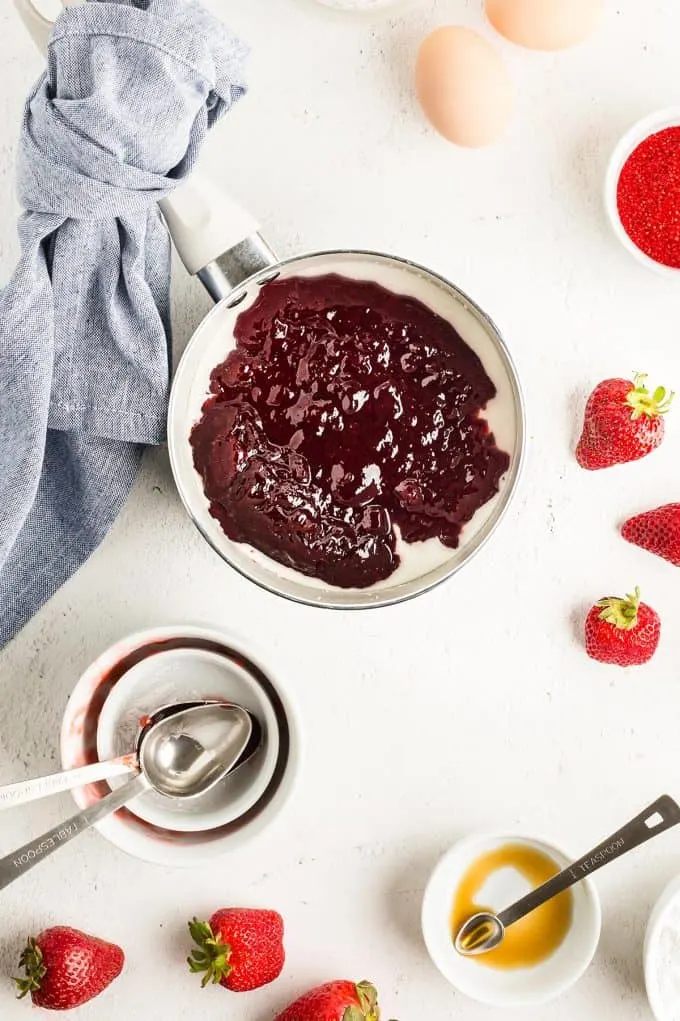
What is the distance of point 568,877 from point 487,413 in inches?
24.2

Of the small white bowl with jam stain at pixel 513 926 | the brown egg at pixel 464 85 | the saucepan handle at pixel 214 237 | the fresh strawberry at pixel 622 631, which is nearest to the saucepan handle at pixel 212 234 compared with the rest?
the saucepan handle at pixel 214 237

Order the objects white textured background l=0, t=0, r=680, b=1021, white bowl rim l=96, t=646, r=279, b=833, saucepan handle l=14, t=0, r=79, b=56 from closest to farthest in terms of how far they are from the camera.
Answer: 1. saucepan handle l=14, t=0, r=79, b=56
2. white bowl rim l=96, t=646, r=279, b=833
3. white textured background l=0, t=0, r=680, b=1021

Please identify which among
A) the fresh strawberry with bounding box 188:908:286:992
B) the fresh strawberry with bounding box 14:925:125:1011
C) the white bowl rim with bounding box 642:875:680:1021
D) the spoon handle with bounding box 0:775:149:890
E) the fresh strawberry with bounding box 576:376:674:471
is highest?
the fresh strawberry with bounding box 576:376:674:471

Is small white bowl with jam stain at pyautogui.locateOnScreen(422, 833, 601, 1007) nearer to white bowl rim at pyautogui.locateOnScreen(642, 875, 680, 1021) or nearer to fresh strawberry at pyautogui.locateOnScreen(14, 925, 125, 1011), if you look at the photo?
white bowl rim at pyautogui.locateOnScreen(642, 875, 680, 1021)

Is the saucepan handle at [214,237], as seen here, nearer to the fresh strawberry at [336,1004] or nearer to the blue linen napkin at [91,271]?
the blue linen napkin at [91,271]

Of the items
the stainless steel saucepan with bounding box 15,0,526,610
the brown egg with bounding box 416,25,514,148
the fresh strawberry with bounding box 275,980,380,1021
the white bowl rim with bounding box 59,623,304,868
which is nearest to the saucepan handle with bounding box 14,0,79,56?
the stainless steel saucepan with bounding box 15,0,526,610

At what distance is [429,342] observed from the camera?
125 cm

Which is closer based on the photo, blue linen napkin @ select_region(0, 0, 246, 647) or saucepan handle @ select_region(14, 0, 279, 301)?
blue linen napkin @ select_region(0, 0, 246, 647)

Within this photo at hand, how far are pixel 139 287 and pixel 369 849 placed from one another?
0.83 metres

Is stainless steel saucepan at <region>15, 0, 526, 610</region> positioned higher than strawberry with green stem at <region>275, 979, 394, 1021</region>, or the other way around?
stainless steel saucepan at <region>15, 0, 526, 610</region>

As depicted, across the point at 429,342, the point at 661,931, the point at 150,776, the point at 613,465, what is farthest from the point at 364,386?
the point at 661,931

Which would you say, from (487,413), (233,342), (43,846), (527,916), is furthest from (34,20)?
(527,916)

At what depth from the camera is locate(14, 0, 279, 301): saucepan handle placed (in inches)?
48.8

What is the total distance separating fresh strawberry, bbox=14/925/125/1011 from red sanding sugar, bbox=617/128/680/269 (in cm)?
121
